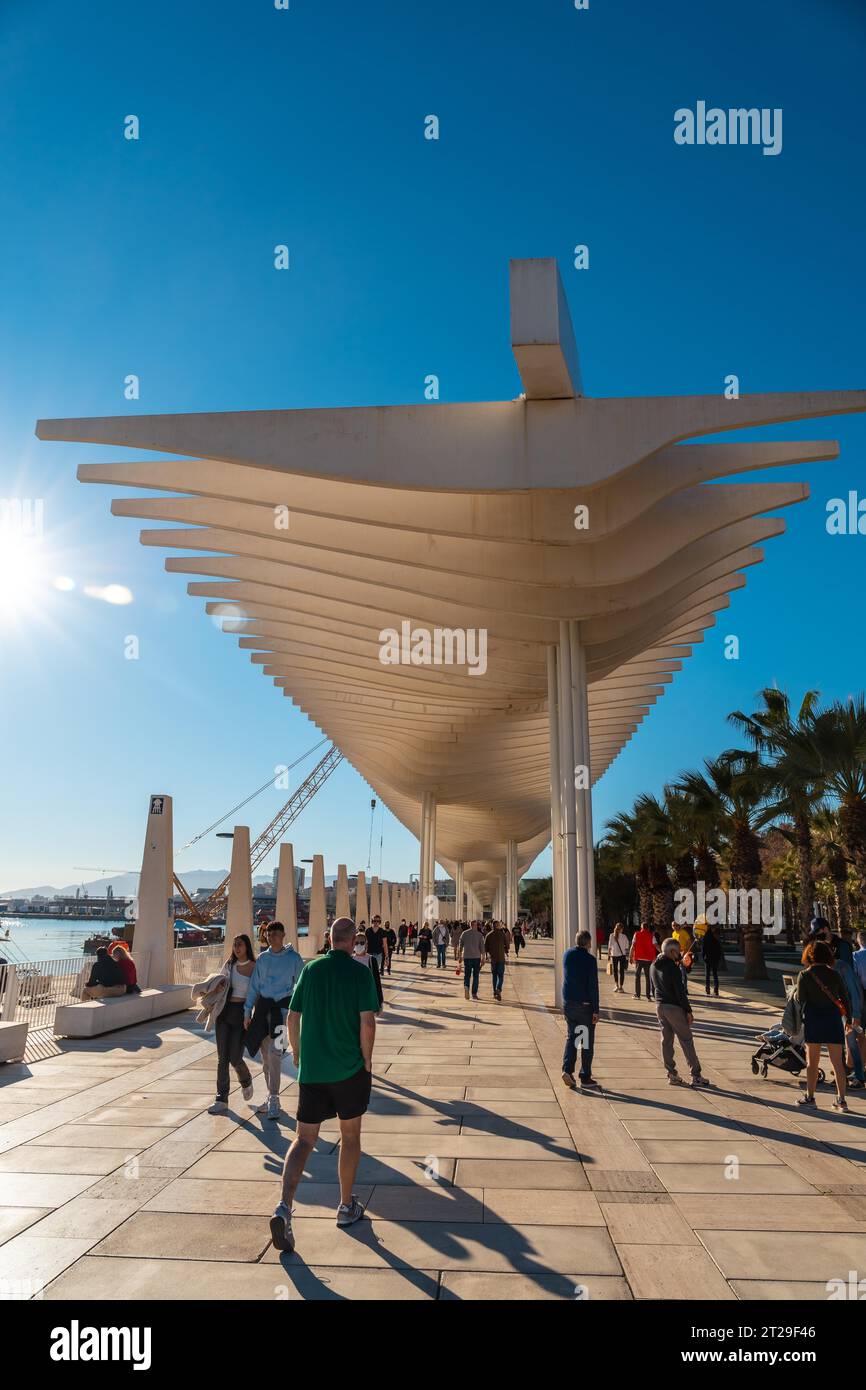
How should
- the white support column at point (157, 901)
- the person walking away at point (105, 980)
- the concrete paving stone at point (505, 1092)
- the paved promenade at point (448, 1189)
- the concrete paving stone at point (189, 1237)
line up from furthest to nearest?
the white support column at point (157, 901), the person walking away at point (105, 980), the concrete paving stone at point (505, 1092), the concrete paving stone at point (189, 1237), the paved promenade at point (448, 1189)

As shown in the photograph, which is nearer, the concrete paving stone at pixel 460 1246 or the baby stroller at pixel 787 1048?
the concrete paving stone at pixel 460 1246

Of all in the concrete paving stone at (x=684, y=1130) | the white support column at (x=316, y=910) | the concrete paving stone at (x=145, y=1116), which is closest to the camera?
the concrete paving stone at (x=684, y=1130)

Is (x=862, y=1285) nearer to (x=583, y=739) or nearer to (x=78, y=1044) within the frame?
(x=78, y=1044)

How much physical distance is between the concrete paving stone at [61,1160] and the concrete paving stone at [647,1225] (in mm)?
3091

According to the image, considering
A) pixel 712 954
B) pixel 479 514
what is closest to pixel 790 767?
pixel 712 954

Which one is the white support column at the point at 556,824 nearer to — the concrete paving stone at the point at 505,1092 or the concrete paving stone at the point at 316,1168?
the concrete paving stone at the point at 505,1092

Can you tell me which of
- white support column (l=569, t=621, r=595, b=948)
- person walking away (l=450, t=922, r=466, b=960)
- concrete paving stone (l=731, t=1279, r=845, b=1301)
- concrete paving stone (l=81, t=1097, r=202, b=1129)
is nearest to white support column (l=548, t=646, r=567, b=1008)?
white support column (l=569, t=621, r=595, b=948)

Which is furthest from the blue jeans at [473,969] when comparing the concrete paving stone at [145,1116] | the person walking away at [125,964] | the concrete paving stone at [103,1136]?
the concrete paving stone at [103,1136]

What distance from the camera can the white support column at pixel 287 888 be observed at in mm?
22172

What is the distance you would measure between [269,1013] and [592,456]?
917cm

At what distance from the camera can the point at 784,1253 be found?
441 centimetres

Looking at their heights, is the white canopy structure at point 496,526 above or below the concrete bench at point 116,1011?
above

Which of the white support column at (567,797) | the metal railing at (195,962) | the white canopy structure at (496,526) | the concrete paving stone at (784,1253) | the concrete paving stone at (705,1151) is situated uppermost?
the white canopy structure at (496,526)
